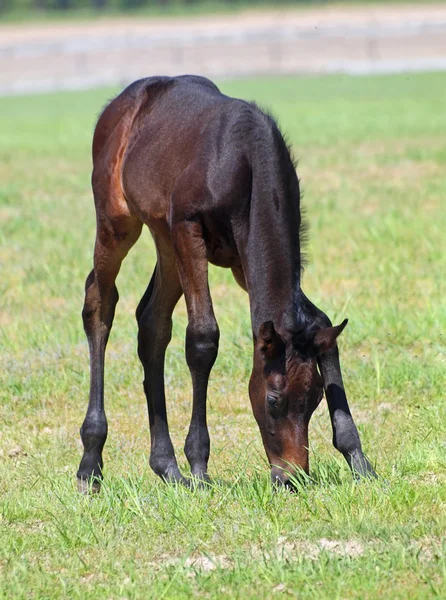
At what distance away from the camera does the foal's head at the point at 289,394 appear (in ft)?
17.2

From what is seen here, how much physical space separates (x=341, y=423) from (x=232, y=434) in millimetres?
1455

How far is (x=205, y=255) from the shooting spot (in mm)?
5746

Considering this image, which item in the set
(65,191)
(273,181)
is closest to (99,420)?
(273,181)

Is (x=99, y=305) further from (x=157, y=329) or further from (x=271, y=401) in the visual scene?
(x=271, y=401)

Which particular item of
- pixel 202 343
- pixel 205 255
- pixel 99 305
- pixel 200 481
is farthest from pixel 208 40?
pixel 200 481

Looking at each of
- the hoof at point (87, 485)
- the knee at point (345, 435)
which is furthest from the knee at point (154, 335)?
the knee at point (345, 435)

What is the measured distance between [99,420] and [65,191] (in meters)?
9.96

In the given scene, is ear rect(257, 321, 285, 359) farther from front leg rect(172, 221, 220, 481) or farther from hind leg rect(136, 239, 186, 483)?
hind leg rect(136, 239, 186, 483)

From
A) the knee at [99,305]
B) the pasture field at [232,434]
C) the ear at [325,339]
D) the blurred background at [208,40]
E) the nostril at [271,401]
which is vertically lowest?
the blurred background at [208,40]

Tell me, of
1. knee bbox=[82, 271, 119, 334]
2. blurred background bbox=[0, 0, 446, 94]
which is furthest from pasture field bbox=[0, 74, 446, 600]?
blurred background bbox=[0, 0, 446, 94]

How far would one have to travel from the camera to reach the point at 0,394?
7.74 m

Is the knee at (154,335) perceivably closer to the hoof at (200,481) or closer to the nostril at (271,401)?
the hoof at (200,481)

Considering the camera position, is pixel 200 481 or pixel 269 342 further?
pixel 200 481

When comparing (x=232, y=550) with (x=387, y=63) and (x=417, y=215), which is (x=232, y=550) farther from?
(x=387, y=63)
